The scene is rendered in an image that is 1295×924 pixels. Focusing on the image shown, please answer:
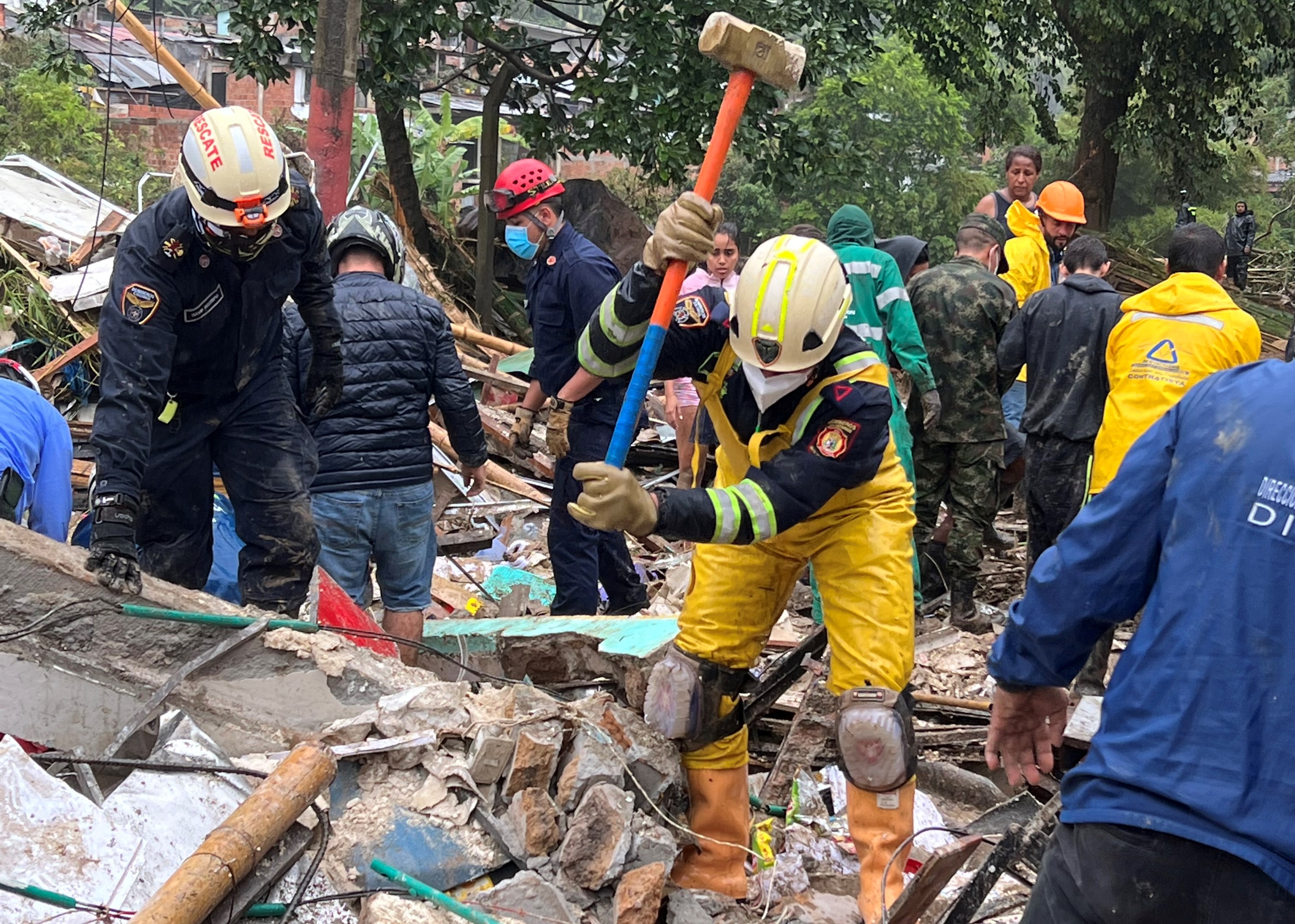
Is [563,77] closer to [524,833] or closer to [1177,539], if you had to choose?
[524,833]

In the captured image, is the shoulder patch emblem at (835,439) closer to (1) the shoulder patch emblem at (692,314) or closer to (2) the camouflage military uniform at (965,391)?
(1) the shoulder patch emblem at (692,314)

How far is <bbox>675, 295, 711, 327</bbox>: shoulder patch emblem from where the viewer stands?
153 inches

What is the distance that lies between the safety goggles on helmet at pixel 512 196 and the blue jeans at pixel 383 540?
134 centimetres

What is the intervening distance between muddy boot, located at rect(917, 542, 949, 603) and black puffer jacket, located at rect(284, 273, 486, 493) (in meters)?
2.98

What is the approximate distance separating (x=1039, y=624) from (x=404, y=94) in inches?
375

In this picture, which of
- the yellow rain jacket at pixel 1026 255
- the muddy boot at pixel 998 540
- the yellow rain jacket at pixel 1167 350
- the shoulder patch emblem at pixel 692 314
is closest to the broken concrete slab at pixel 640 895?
the shoulder patch emblem at pixel 692 314

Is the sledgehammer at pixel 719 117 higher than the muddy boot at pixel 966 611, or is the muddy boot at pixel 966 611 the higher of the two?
the sledgehammer at pixel 719 117

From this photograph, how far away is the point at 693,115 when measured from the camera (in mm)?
10578

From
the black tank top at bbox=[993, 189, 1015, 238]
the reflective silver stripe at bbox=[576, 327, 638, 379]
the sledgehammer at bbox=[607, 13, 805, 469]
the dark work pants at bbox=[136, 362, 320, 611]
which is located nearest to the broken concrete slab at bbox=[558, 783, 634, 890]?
the sledgehammer at bbox=[607, 13, 805, 469]

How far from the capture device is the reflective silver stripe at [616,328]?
3.91 metres

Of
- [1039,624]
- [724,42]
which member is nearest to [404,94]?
[724,42]

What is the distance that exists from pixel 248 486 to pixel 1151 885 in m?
3.54

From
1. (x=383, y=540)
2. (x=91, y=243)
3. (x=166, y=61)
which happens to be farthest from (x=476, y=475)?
(x=166, y=61)

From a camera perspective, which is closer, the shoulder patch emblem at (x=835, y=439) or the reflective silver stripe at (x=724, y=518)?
the reflective silver stripe at (x=724, y=518)
